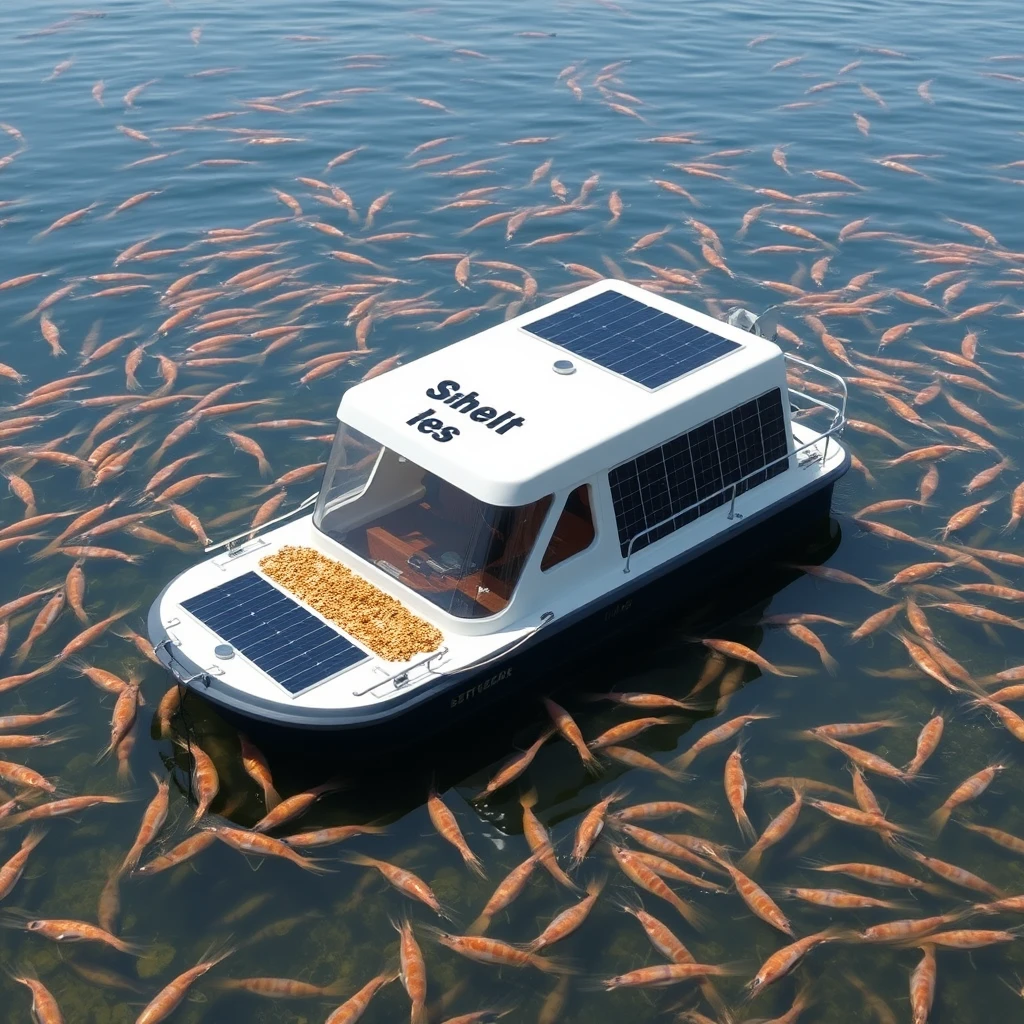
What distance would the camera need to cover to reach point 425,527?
41.5 ft

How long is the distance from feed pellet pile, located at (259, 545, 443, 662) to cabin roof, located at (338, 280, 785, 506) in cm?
145

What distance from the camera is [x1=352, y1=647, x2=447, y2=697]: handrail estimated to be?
36.1 ft

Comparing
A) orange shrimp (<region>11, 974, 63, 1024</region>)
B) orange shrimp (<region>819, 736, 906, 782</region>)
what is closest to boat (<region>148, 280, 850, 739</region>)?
orange shrimp (<region>819, 736, 906, 782</region>)

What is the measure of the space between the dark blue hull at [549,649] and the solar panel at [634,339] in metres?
1.92

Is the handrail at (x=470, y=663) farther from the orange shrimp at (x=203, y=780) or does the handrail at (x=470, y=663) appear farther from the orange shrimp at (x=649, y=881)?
the orange shrimp at (x=649, y=881)

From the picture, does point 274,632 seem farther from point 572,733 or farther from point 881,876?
point 881,876

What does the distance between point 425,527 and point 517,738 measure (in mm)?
2365

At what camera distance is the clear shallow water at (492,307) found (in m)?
10.5

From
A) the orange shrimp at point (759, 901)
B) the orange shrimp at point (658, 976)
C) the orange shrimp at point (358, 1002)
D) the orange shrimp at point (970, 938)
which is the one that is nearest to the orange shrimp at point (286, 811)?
the orange shrimp at point (358, 1002)

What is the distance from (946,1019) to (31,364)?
1583cm

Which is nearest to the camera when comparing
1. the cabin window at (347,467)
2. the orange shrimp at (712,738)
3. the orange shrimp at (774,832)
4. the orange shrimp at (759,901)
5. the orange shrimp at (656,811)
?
the orange shrimp at (759,901)

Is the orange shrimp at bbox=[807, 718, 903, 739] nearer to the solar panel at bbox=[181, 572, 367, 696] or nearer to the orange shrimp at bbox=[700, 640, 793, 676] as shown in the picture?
the orange shrimp at bbox=[700, 640, 793, 676]

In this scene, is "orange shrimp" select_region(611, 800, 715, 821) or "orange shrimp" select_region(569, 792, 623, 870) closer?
"orange shrimp" select_region(569, 792, 623, 870)

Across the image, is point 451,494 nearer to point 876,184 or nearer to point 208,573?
point 208,573
